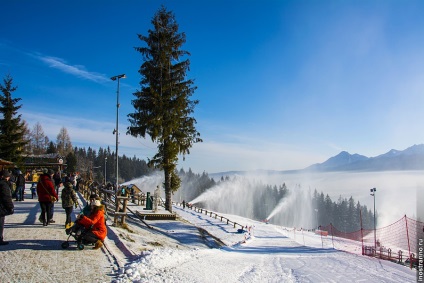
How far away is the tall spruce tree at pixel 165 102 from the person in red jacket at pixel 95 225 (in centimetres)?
1519

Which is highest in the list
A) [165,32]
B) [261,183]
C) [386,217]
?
[165,32]

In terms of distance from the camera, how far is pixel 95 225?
8.74 meters

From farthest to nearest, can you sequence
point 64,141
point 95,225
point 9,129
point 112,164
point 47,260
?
point 112,164 → point 64,141 → point 9,129 → point 95,225 → point 47,260

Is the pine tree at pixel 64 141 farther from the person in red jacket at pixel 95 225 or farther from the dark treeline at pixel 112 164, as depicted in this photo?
the person in red jacket at pixel 95 225

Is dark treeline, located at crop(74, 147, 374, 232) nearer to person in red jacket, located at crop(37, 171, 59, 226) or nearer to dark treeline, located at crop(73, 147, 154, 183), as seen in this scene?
dark treeline, located at crop(73, 147, 154, 183)

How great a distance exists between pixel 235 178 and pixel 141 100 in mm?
151811

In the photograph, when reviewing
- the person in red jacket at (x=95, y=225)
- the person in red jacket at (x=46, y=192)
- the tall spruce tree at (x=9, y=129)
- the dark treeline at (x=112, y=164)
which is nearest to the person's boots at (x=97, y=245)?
the person in red jacket at (x=95, y=225)

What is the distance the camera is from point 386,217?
15262 cm

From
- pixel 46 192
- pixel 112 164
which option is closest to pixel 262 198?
pixel 112 164

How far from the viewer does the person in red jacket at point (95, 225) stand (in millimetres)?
8570

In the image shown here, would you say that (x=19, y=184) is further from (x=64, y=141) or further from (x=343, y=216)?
(x=343, y=216)

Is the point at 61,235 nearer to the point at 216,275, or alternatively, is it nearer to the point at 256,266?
the point at 216,275

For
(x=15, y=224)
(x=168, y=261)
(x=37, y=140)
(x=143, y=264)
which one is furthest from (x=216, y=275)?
(x=37, y=140)

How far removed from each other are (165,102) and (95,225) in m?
16.9
